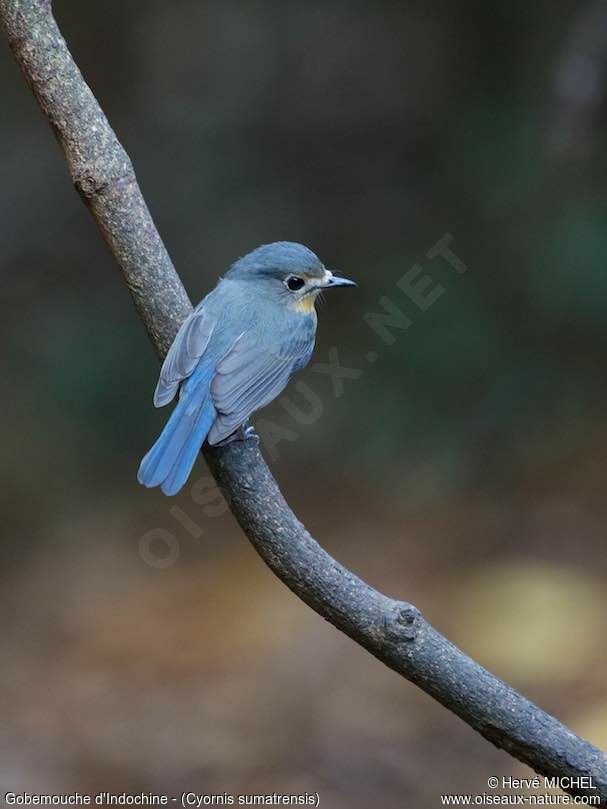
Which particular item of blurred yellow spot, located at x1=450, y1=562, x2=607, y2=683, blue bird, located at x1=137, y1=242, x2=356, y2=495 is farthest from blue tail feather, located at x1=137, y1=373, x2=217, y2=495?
blurred yellow spot, located at x1=450, y1=562, x2=607, y2=683

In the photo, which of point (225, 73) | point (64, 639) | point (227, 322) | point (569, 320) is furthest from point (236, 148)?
point (227, 322)

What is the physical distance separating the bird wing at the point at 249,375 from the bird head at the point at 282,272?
0.59 ft

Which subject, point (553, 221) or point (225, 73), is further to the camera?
point (225, 73)

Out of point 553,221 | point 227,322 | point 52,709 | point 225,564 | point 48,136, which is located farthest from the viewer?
point 48,136

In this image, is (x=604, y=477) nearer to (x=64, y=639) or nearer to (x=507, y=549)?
(x=507, y=549)

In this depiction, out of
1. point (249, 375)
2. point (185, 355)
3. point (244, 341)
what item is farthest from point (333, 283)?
point (185, 355)

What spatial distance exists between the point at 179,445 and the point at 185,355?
251mm

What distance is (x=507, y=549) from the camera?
5.77 meters

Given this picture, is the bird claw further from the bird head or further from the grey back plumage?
the bird head

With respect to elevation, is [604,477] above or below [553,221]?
below

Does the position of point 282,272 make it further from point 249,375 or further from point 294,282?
Answer: point 249,375

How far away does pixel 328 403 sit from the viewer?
262 inches

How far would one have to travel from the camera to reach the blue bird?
2.94 m

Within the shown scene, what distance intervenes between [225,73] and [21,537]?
3.19m
